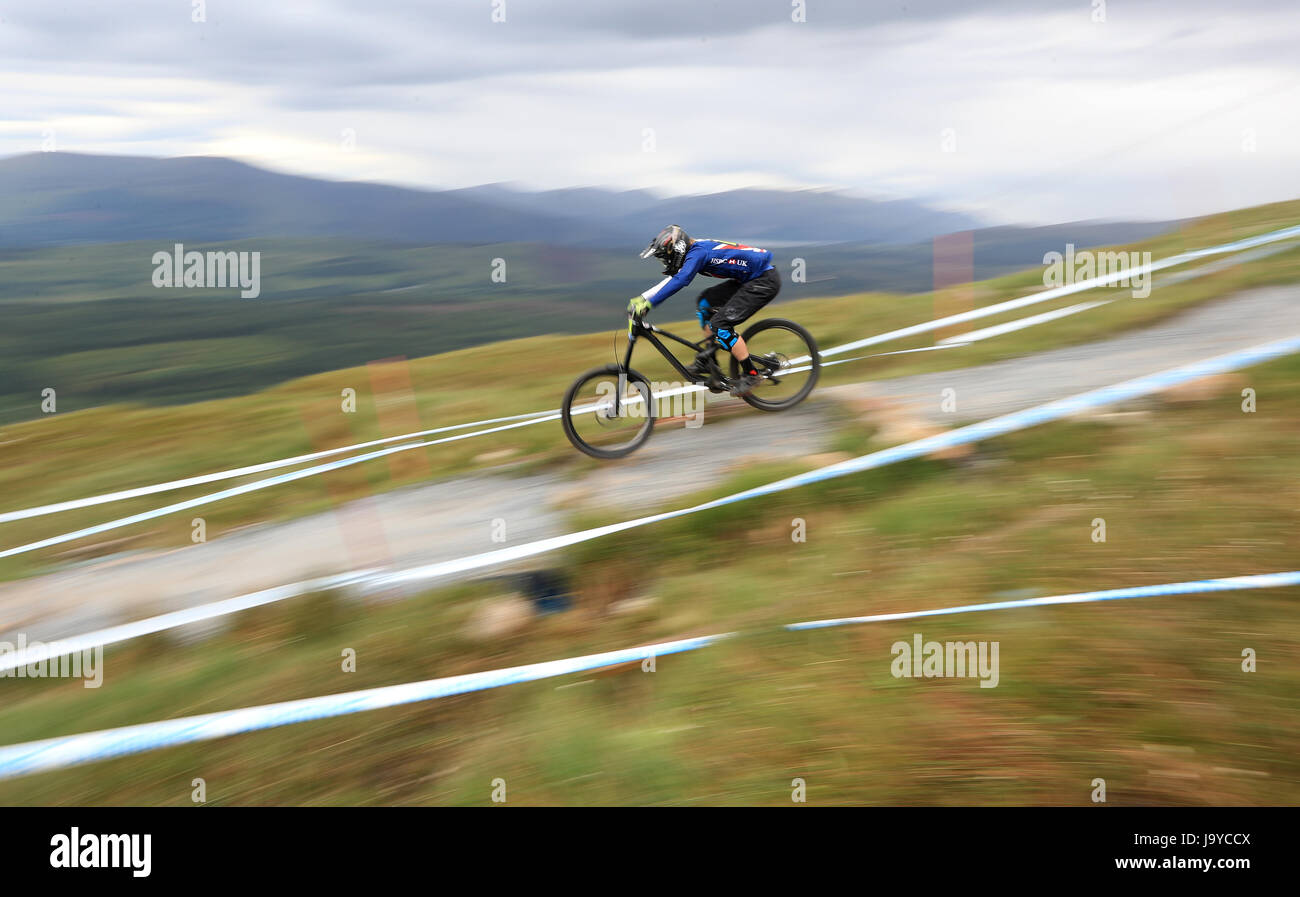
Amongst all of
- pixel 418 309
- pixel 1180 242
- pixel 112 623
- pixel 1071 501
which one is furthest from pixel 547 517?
pixel 418 309

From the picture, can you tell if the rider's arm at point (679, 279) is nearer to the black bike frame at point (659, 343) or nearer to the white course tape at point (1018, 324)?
the black bike frame at point (659, 343)

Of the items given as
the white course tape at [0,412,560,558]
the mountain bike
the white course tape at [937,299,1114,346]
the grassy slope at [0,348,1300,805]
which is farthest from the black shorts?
the white course tape at [937,299,1114,346]

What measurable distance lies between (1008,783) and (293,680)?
12.0ft

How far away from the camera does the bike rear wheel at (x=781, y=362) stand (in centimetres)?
771

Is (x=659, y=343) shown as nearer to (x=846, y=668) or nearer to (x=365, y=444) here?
(x=846, y=668)

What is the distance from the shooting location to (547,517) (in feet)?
21.1

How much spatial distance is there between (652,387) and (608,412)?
0.78 m

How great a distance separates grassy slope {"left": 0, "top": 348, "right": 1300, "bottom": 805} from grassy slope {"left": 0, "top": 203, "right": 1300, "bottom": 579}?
240 cm

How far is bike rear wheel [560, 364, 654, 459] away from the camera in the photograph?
23.2 feet

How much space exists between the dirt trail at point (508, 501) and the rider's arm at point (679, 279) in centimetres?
135

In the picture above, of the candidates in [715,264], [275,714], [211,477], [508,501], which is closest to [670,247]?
[715,264]

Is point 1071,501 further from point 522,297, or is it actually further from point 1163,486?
point 522,297

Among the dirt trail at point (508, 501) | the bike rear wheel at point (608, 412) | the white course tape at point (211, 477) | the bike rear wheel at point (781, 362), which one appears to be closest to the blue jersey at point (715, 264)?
the bike rear wheel at point (781, 362)

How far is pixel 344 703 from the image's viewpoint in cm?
445
